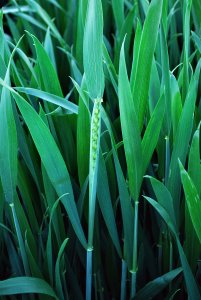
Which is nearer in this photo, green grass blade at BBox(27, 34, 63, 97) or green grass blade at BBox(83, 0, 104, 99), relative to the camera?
green grass blade at BBox(83, 0, 104, 99)

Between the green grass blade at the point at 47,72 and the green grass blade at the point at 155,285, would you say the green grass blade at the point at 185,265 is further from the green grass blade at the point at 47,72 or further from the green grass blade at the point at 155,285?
the green grass blade at the point at 47,72

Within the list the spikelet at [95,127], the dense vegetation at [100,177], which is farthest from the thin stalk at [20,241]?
the spikelet at [95,127]

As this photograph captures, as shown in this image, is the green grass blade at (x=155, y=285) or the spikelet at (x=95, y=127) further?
the green grass blade at (x=155, y=285)

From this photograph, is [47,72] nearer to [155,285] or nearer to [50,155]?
[50,155]

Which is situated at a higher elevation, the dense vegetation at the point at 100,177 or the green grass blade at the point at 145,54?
the green grass blade at the point at 145,54

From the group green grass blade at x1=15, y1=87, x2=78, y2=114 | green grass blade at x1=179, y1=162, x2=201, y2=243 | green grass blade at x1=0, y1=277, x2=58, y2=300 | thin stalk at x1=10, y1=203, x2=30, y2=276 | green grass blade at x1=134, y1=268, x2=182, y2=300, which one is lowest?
green grass blade at x1=134, y1=268, x2=182, y2=300

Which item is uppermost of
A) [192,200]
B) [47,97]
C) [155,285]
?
[47,97]

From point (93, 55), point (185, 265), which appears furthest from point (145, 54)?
point (185, 265)

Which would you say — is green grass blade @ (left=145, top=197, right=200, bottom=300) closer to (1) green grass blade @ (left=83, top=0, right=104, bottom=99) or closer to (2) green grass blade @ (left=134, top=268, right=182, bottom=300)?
(2) green grass blade @ (left=134, top=268, right=182, bottom=300)

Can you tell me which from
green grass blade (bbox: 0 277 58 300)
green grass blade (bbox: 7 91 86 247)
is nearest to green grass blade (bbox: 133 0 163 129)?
green grass blade (bbox: 7 91 86 247)
